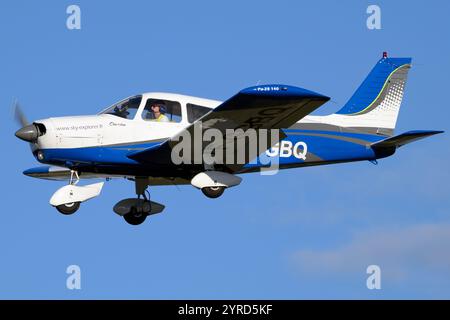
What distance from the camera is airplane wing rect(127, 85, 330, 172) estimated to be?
1719cm

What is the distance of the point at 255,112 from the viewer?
1828cm

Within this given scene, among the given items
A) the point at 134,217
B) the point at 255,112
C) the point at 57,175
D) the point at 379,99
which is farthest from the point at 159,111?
the point at 379,99

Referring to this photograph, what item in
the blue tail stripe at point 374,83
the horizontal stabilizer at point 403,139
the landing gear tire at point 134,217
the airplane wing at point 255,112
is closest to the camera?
the airplane wing at point 255,112

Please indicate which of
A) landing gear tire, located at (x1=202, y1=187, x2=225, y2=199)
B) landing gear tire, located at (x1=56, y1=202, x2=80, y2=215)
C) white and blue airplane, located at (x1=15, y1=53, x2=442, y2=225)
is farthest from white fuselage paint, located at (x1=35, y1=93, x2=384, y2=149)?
landing gear tire, located at (x1=202, y1=187, x2=225, y2=199)

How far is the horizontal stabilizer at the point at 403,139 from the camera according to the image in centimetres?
2008

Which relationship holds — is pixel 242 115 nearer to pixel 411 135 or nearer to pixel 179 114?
pixel 179 114

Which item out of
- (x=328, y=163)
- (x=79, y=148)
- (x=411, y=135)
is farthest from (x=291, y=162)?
(x=79, y=148)

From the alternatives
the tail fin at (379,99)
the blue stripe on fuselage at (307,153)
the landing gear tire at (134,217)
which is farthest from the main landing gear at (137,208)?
the tail fin at (379,99)

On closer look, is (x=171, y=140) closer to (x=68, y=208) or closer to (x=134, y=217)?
(x=68, y=208)

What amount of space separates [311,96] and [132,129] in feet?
12.4

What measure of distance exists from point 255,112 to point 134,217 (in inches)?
153

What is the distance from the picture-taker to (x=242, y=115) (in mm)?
18391

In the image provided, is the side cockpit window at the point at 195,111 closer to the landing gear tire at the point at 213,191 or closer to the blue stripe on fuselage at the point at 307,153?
the blue stripe on fuselage at the point at 307,153

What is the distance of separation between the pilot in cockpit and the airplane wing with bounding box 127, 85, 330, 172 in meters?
0.56
